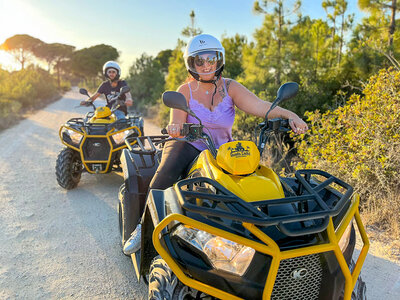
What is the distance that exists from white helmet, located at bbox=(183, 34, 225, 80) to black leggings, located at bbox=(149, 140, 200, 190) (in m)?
0.64

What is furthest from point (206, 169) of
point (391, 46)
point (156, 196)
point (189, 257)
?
point (391, 46)

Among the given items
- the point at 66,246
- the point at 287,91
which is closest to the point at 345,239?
the point at 287,91

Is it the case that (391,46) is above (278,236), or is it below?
above

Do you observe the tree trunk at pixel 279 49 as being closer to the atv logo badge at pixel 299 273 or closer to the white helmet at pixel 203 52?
the white helmet at pixel 203 52

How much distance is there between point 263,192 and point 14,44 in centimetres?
4835

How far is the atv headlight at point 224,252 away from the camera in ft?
5.35

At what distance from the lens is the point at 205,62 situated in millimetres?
2766

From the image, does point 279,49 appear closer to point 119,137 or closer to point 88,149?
point 119,137

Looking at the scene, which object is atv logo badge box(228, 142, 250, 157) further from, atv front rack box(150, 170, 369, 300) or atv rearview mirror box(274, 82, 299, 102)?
atv rearview mirror box(274, 82, 299, 102)

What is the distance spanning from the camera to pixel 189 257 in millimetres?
1729

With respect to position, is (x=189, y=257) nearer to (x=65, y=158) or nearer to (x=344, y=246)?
(x=344, y=246)

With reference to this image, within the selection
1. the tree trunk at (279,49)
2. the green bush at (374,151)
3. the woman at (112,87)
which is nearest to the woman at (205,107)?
the green bush at (374,151)

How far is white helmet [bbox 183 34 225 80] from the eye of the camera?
2681 mm

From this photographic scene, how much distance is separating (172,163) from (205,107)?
24.9 inches
